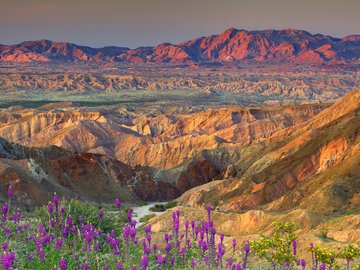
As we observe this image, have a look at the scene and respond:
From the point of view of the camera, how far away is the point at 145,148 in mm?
101000

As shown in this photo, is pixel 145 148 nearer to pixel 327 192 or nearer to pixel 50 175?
pixel 50 175

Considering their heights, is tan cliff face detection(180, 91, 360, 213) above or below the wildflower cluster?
Result: below

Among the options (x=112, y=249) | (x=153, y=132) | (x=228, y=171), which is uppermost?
(x=112, y=249)

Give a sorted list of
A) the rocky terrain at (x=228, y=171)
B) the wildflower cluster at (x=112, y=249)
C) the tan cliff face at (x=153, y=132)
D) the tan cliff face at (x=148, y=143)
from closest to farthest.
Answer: the wildflower cluster at (x=112, y=249) < the rocky terrain at (x=228, y=171) < the tan cliff face at (x=148, y=143) < the tan cliff face at (x=153, y=132)

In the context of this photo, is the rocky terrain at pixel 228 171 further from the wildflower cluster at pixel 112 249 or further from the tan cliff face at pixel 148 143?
the wildflower cluster at pixel 112 249

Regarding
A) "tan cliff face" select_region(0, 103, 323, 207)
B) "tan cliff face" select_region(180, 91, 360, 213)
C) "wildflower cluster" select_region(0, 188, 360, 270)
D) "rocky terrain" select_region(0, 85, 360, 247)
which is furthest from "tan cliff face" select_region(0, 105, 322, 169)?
"wildflower cluster" select_region(0, 188, 360, 270)

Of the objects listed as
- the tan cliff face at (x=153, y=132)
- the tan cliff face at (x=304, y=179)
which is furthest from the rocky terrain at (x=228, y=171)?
the tan cliff face at (x=153, y=132)

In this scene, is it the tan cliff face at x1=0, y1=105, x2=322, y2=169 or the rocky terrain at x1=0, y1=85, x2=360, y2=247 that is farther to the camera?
the tan cliff face at x1=0, y1=105, x2=322, y2=169

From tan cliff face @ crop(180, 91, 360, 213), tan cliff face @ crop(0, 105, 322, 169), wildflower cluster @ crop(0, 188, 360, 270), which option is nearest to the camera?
wildflower cluster @ crop(0, 188, 360, 270)

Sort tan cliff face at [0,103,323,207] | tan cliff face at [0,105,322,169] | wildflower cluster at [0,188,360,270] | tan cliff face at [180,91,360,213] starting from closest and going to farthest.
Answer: wildflower cluster at [0,188,360,270] → tan cliff face at [180,91,360,213] → tan cliff face at [0,103,323,207] → tan cliff face at [0,105,322,169]

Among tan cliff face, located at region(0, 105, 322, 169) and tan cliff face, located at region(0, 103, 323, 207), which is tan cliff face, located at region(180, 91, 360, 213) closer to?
tan cliff face, located at region(0, 103, 323, 207)

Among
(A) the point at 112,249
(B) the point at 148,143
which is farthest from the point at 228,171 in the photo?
(A) the point at 112,249

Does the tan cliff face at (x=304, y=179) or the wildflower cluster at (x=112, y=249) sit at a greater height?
the wildflower cluster at (x=112, y=249)

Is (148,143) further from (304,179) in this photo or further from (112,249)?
(112,249)
